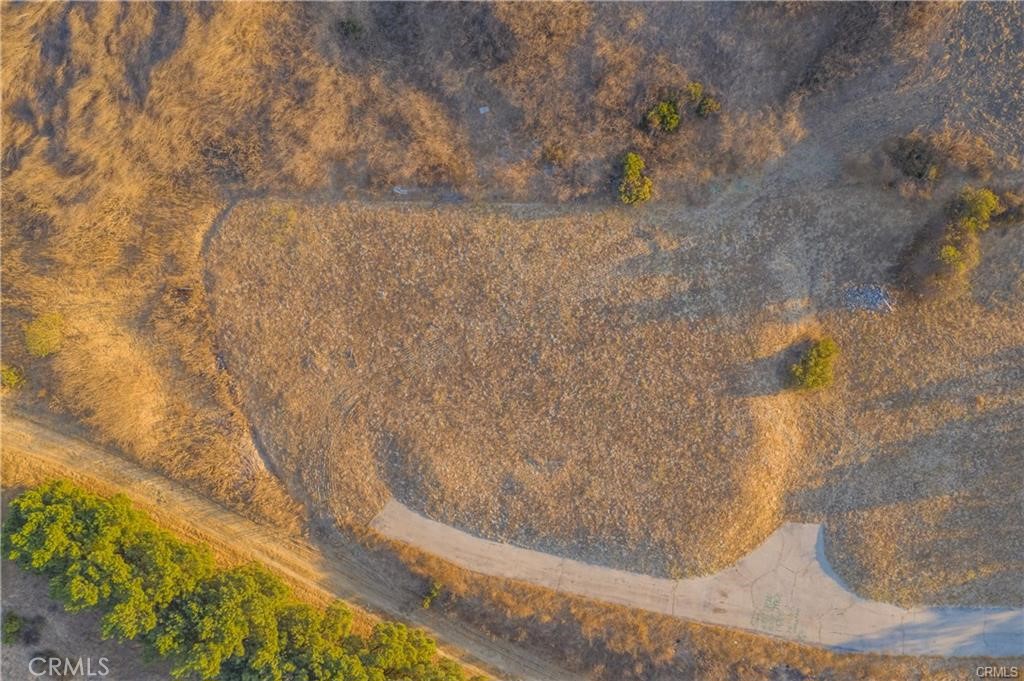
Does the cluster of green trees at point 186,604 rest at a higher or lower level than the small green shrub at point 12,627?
higher

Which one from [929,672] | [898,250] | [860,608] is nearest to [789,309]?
[898,250]

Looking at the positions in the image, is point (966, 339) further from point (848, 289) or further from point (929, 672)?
point (929, 672)

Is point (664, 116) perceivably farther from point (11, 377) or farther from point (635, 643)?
point (11, 377)

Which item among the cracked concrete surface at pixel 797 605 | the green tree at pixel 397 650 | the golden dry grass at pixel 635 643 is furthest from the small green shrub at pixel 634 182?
the green tree at pixel 397 650

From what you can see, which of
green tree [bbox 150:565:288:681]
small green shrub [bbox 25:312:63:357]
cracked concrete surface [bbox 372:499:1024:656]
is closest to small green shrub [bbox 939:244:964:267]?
cracked concrete surface [bbox 372:499:1024:656]

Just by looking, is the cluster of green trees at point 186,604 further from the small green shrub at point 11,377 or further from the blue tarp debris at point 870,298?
the blue tarp debris at point 870,298

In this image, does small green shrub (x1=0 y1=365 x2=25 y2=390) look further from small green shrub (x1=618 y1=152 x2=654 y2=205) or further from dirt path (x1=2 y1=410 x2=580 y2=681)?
small green shrub (x1=618 y1=152 x2=654 y2=205)
